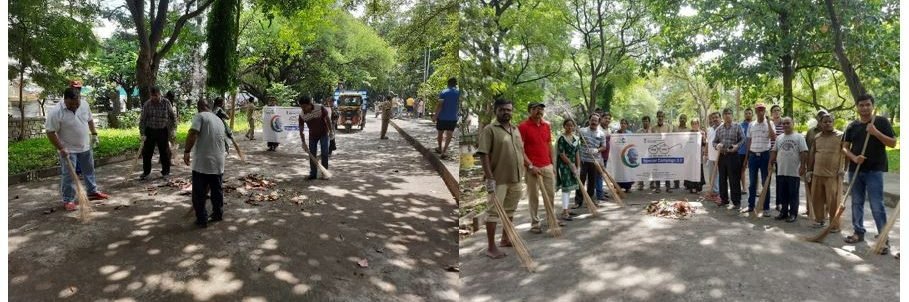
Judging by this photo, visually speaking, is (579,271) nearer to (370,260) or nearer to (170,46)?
(370,260)

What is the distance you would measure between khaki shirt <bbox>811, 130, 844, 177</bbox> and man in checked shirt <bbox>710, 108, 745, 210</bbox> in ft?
4.22

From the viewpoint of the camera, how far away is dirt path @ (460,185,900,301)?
8.39 feet

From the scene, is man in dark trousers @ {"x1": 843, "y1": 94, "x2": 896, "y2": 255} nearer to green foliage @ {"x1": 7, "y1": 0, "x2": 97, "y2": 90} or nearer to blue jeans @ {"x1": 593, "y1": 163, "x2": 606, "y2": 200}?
blue jeans @ {"x1": 593, "y1": 163, "x2": 606, "y2": 200}

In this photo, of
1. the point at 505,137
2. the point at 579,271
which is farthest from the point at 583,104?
the point at 505,137

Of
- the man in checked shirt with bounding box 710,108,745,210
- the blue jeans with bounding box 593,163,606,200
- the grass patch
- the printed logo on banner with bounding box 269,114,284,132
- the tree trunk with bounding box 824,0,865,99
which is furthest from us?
the blue jeans with bounding box 593,163,606,200

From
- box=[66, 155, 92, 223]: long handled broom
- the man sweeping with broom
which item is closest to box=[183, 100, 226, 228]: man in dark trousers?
box=[66, 155, 92, 223]: long handled broom

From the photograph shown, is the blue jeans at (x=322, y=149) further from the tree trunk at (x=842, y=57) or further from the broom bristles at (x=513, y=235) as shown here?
the tree trunk at (x=842, y=57)

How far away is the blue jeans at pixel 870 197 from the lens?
3.52m

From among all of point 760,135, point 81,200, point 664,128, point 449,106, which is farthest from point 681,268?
point 664,128

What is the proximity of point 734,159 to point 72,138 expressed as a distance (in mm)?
5978

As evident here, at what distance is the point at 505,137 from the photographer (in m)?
1.94

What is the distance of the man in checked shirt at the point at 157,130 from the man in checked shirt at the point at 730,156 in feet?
17.8

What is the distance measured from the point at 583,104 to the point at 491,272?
10.8 feet

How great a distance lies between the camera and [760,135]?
5.37 metres
